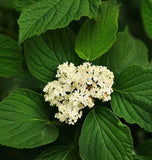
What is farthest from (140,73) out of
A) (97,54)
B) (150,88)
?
(97,54)

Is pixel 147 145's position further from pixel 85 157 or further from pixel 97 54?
pixel 97 54

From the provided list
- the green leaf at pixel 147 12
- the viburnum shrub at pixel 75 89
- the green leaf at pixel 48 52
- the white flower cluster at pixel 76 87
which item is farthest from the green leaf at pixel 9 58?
the green leaf at pixel 147 12

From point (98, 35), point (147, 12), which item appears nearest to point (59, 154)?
point (98, 35)

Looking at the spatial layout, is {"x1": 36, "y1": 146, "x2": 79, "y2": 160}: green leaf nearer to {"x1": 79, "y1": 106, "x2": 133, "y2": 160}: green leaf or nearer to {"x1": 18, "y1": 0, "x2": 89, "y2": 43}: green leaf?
{"x1": 79, "y1": 106, "x2": 133, "y2": 160}: green leaf

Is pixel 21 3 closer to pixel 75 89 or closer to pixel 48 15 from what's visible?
pixel 48 15

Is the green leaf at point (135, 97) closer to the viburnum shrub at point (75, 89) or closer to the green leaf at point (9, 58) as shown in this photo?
the viburnum shrub at point (75, 89)
